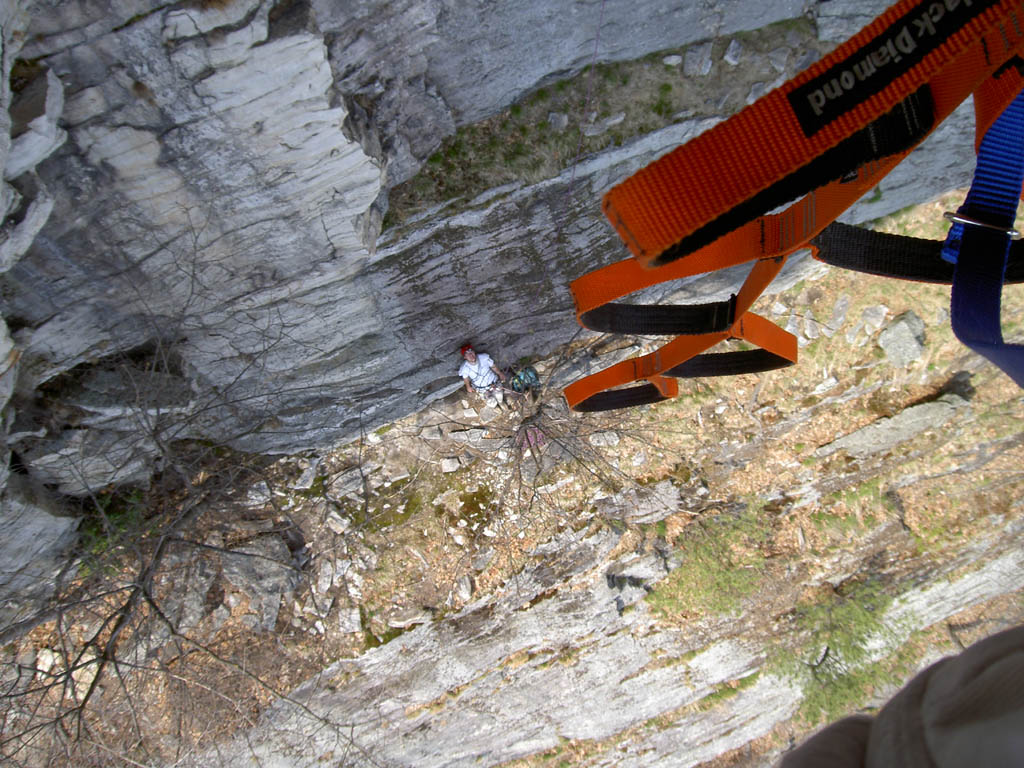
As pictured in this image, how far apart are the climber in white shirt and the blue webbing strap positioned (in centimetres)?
322

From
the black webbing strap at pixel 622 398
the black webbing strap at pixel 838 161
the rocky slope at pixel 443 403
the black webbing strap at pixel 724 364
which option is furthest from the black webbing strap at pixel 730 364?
the black webbing strap at pixel 838 161

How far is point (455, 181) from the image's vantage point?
342 centimetres

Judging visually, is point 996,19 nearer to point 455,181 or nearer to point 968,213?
point 968,213

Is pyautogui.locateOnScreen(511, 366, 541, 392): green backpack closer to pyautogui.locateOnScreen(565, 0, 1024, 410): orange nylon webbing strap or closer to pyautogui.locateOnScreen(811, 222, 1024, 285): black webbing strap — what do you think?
pyautogui.locateOnScreen(811, 222, 1024, 285): black webbing strap

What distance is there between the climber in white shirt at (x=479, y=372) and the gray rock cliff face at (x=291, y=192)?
0.65ft

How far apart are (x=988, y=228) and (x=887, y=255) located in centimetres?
45

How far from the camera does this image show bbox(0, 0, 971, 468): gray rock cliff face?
2.42 meters

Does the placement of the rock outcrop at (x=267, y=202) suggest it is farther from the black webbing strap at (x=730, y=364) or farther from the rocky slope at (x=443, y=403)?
the black webbing strap at (x=730, y=364)

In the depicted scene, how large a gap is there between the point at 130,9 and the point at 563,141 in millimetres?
2238

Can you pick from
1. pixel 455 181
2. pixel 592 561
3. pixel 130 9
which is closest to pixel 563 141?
pixel 455 181

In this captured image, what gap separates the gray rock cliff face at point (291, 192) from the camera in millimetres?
2422

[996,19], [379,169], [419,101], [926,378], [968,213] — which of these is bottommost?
[926,378]

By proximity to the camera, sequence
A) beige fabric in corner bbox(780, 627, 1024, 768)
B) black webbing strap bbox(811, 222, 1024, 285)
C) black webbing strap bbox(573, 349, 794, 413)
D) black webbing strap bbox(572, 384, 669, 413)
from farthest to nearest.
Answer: black webbing strap bbox(572, 384, 669, 413) < black webbing strap bbox(573, 349, 794, 413) < black webbing strap bbox(811, 222, 1024, 285) < beige fabric in corner bbox(780, 627, 1024, 768)

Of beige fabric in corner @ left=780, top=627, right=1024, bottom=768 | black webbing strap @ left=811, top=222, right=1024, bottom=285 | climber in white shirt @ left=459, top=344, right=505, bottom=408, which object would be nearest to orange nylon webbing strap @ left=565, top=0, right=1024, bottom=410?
black webbing strap @ left=811, top=222, right=1024, bottom=285
